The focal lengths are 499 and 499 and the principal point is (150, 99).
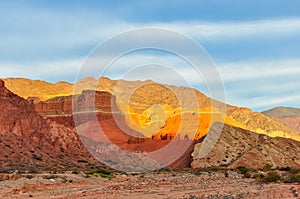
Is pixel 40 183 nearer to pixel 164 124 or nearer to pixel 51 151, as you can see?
pixel 51 151

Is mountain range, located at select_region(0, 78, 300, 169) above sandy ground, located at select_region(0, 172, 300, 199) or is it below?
above

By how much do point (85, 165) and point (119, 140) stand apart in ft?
85.7

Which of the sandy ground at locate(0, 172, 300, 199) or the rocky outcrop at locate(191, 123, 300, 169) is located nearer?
the sandy ground at locate(0, 172, 300, 199)

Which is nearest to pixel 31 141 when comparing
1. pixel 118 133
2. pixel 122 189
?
pixel 118 133

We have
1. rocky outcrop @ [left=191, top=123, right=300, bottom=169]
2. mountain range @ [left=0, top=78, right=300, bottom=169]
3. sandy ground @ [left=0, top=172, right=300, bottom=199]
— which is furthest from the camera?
rocky outcrop @ [left=191, top=123, right=300, bottom=169]

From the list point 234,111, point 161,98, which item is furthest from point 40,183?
point 234,111

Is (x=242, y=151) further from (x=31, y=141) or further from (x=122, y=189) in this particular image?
(x=122, y=189)

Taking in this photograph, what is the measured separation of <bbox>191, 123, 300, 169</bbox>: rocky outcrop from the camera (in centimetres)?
8594

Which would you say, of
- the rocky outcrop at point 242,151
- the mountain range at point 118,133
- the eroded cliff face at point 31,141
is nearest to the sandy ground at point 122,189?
the mountain range at point 118,133

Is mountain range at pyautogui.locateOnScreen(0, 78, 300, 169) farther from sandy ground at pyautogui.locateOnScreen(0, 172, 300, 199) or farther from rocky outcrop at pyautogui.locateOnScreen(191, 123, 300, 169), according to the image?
sandy ground at pyautogui.locateOnScreen(0, 172, 300, 199)

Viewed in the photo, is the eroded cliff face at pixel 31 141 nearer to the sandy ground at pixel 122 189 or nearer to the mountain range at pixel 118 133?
the mountain range at pixel 118 133

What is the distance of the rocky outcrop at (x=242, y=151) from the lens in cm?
8594

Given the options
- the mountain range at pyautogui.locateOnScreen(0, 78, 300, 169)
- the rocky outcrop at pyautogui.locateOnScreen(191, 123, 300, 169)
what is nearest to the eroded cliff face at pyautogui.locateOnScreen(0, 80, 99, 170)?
the mountain range at pyautogui.locateOnScreen(0, 78, 300, 169)

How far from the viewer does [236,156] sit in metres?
90.4
